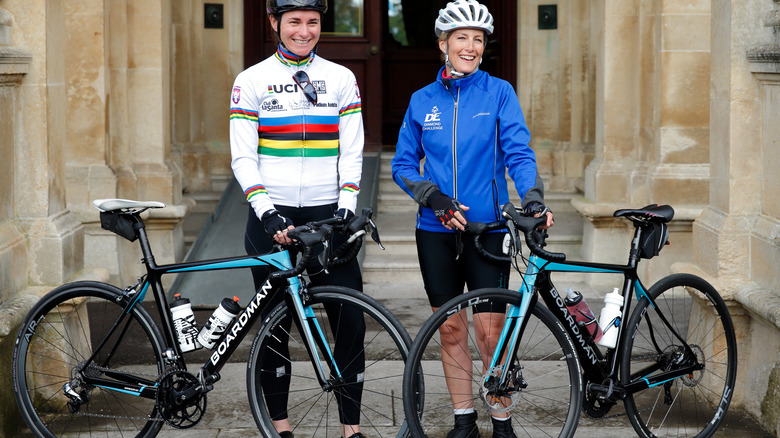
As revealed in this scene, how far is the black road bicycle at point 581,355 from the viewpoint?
4047 mm

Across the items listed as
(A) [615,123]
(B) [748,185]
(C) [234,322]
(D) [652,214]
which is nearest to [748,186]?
(B) [748,185]

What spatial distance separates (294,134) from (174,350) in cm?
101

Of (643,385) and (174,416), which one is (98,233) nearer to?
(174,416)

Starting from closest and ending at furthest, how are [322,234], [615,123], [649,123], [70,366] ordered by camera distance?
[322,234] < [70,366] < [649,123] < [615,123]

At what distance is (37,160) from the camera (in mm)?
5117

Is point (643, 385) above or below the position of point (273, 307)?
below

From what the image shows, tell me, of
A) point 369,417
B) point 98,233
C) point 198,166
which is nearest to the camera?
point 369,417

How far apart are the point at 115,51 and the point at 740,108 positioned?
196 inches

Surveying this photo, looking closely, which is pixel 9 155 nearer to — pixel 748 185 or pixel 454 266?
pixel 454 266

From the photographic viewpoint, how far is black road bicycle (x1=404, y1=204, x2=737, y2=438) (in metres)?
4.05

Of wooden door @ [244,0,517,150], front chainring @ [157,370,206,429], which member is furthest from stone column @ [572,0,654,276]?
front chainring @ [157,370,206,429]

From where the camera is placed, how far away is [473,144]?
4309mm

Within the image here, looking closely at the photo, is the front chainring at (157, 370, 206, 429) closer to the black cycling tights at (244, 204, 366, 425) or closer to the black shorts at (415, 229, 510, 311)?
the black cycling tights at (244, 204, 366, 425)

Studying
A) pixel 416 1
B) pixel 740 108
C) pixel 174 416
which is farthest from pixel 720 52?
pixel 416 1
